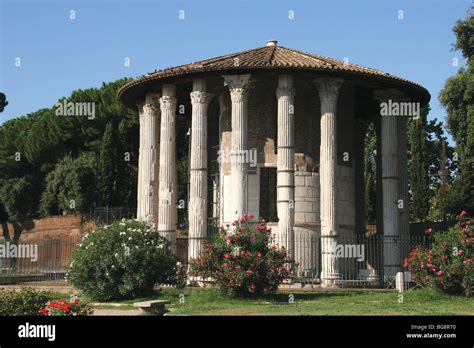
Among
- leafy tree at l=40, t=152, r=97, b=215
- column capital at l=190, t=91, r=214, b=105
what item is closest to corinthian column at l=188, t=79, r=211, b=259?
column capital at l=190, t=91, r=214, b=105

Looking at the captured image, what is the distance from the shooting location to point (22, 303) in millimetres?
14836

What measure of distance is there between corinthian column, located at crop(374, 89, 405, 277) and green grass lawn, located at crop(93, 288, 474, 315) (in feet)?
12.7

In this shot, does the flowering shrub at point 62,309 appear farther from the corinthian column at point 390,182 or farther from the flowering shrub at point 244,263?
the corinthian column at point 390,182

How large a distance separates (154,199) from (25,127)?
97.6ft

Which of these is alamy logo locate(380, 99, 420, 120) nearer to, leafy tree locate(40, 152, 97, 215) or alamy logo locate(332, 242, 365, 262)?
alamy logo locate(332, 242, 365, 262)

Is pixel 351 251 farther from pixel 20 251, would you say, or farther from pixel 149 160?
pixel 20 251

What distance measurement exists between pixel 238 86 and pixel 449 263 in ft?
30.3

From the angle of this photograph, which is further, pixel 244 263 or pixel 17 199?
pixel 17 199

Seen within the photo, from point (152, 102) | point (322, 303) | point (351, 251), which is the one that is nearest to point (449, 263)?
point (322, 303)

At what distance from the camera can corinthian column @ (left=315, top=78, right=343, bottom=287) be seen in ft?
80.9

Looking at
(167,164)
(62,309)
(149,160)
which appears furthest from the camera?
(149,160)

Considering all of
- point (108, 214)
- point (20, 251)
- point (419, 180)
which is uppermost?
point (419, 180)

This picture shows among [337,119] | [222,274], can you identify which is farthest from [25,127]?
[222,274]

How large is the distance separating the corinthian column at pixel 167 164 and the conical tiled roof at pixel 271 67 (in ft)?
2.87
